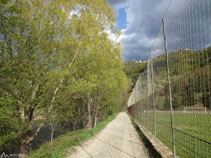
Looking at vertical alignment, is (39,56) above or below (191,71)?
above

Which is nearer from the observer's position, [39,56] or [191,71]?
[191,71]

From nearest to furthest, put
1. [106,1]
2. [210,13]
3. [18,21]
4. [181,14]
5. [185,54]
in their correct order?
[210,13] < [185,54] < [181,14] < [18,21] < [106,1]

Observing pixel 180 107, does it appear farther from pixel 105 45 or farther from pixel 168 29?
pixel 105 45

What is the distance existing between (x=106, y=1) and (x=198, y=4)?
11474 millimetres

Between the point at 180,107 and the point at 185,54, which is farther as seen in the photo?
the point at 180,107

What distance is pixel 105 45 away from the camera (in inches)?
543

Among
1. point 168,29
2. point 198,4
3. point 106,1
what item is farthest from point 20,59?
point 106,1

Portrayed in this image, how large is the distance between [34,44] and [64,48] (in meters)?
2.47

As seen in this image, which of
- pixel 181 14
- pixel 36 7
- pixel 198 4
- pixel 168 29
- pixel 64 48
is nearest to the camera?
pixel 198 4

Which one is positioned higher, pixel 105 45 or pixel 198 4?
pixel 105 45

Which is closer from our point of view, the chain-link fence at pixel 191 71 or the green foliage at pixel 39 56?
the chain-link fence at pixel 191 71

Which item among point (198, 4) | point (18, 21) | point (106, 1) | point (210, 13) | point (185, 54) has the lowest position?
point (185, 54)

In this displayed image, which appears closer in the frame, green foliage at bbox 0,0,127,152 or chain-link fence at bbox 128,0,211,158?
chain-link fence at bbox 128,0,211,158

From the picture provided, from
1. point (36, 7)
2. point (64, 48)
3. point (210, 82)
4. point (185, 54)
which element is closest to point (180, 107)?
point (185, 54)
